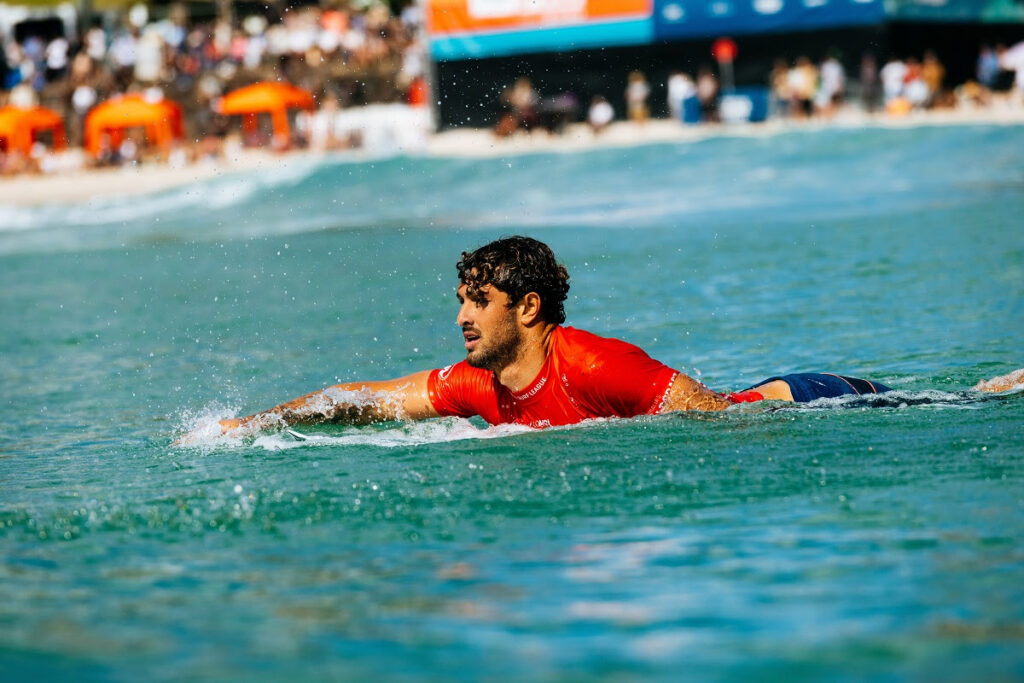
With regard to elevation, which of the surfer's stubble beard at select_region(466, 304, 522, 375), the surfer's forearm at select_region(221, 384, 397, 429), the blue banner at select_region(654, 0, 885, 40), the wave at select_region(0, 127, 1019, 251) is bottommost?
the wave at select_region(0, 127, 1019, 251)

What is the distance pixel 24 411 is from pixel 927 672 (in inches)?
283

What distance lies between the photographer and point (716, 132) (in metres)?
32.4

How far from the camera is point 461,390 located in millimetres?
7000

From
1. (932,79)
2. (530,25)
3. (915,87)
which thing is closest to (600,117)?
(530,25)

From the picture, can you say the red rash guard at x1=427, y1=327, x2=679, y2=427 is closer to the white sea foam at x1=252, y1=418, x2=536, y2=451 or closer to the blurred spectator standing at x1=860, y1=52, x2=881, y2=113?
the white sea foam at x1=252, y1=418, x2=536, y2=451

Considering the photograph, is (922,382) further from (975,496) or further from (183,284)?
(183,284)

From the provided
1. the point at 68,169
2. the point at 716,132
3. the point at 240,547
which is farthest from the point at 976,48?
the point at 240,547

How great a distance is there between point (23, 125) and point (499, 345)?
32.7 meters

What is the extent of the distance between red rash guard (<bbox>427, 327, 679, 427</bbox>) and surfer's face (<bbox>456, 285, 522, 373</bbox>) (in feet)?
0.74

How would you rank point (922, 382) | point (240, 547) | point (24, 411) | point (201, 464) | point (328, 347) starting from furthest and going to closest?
point (328, 347) → point (24, 411) → point (922, 382) → point (201, 464) → point (240, 547)

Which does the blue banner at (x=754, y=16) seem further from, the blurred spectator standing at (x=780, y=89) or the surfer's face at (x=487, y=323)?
the surfer's face at (x=487, y=323)

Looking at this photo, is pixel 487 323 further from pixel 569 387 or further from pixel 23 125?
pixel 23 125

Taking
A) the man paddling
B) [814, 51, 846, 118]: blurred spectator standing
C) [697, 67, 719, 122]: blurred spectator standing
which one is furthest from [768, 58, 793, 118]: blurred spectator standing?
the man paddling

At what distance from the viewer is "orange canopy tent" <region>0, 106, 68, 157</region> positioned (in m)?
36.3
